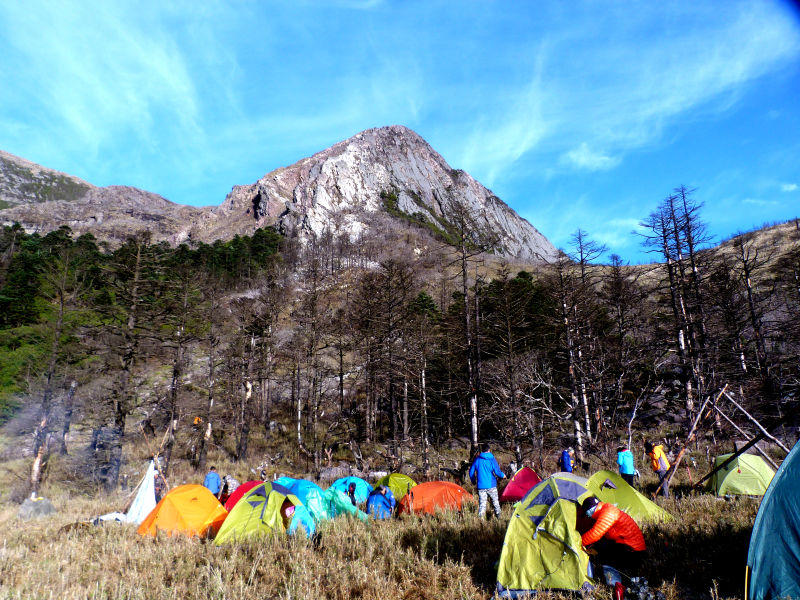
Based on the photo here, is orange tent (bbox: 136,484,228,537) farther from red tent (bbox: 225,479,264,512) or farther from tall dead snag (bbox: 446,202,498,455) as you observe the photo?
tall dead snag (bbox: 446,202,498,455)

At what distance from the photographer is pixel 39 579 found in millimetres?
5820

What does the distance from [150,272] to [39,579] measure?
20.4m

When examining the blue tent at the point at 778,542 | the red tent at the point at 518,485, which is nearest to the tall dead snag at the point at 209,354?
the red tent at the point at 518,485

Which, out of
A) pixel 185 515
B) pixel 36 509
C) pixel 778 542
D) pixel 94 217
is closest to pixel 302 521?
pixel 185 515

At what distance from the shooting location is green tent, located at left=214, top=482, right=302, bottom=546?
8234 mm

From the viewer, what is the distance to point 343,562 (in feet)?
20.2

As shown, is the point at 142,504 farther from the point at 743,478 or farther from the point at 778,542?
the point at 743,478

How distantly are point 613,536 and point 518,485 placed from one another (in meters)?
7.18

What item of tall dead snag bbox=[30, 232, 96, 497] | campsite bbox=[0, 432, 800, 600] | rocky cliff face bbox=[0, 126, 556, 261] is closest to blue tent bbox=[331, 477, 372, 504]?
campsite bbox=[0, 432, 800, 600]

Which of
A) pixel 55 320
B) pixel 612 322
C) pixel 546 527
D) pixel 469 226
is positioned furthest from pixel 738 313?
pixel 55 320

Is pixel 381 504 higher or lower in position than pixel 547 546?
lower

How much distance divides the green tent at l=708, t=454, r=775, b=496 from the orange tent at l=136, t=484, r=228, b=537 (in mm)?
13330

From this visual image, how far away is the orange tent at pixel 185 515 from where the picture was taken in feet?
30.0

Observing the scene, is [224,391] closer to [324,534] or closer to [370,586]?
[324,534]
